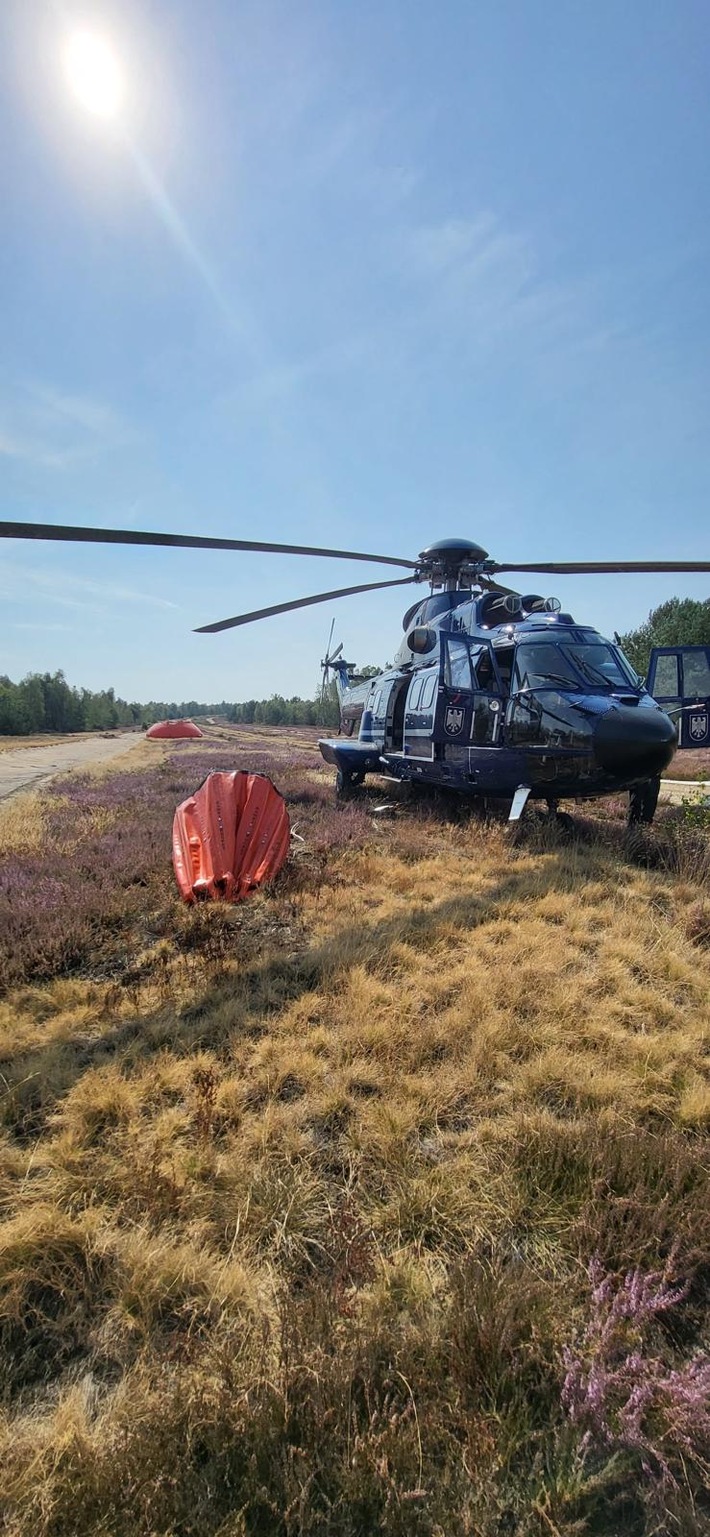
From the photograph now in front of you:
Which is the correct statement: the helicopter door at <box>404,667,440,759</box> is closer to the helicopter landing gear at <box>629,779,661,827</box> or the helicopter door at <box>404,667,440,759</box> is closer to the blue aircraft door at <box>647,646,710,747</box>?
the helicopter landing gear at <box>629,779,661,827</box>

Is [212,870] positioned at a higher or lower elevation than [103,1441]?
higher

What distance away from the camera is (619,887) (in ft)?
20.6

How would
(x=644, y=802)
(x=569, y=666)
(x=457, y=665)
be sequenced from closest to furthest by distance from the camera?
1. (x=569, y=666)
2. (x=644, y=802)
3. (x=457, y=665)

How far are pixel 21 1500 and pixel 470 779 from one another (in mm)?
7717

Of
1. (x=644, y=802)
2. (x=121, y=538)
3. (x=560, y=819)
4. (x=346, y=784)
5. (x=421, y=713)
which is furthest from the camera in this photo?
(x=346, y=784)

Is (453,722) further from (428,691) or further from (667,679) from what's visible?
(667,679)

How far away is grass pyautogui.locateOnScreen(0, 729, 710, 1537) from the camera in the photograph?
1584mm

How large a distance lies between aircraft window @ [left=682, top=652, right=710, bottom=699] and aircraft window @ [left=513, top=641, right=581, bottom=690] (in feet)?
9.26

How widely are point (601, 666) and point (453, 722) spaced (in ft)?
7.15

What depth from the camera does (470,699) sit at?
28.3 feet

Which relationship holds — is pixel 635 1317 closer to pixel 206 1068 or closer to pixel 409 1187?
pixel 409 1187

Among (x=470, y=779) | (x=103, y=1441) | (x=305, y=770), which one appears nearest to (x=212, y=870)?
(x=470, y=779)

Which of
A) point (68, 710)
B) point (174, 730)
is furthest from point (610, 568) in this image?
point (68, 710)

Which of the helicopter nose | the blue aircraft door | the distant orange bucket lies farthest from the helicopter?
the distant orange bucket
